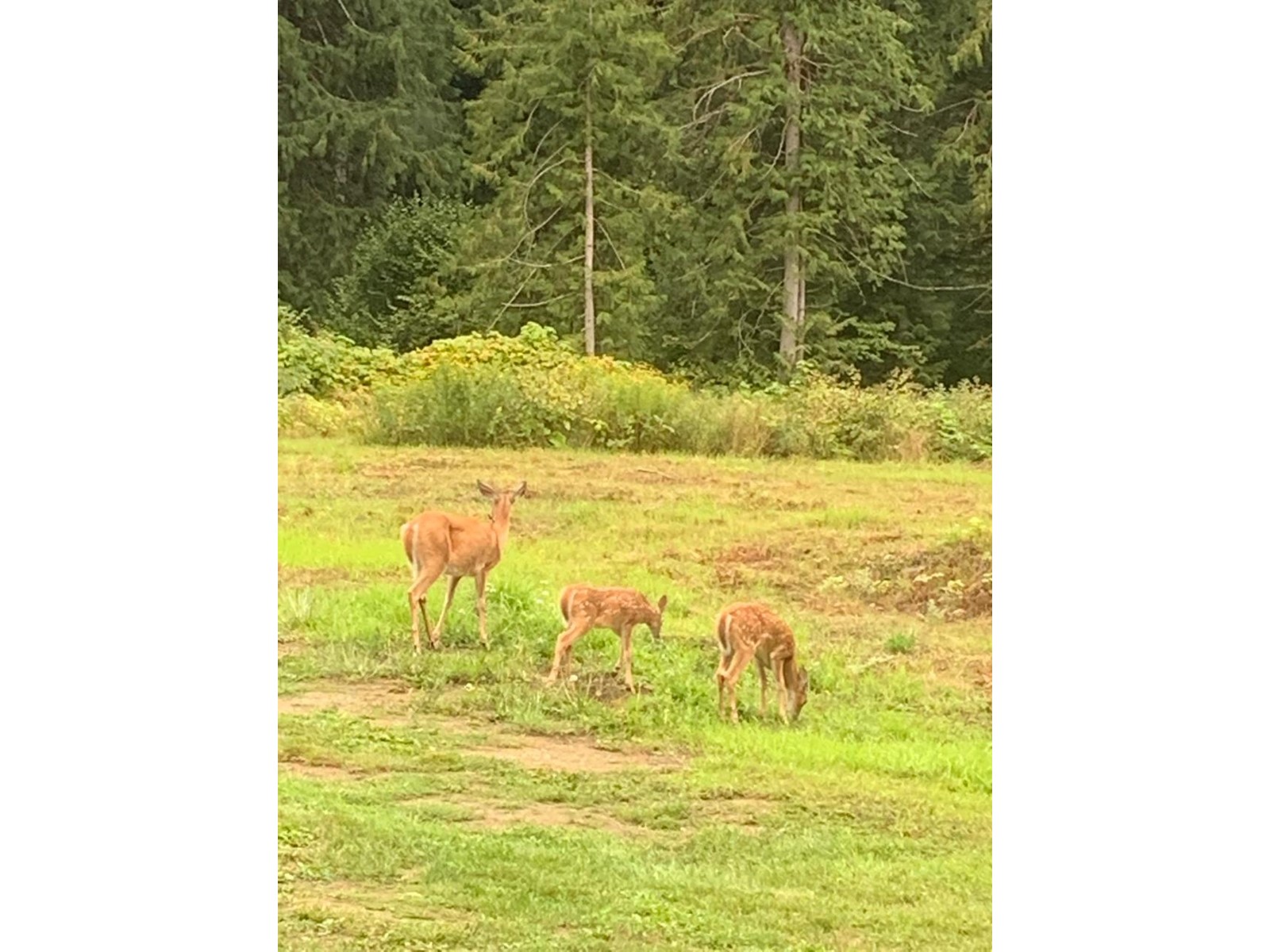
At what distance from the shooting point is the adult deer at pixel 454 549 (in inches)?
255

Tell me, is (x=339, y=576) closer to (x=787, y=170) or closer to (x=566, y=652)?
(x=566, y=652)

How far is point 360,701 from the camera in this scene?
646 cm

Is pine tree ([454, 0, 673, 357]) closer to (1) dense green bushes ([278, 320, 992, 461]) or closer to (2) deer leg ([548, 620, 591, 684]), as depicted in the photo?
(1) dense green bushes ([278, 320, 992, 461])

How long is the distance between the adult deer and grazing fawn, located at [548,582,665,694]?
292 mm

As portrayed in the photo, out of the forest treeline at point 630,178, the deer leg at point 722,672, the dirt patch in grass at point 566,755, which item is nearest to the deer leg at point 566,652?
the dirt patch in grass at point 566,755

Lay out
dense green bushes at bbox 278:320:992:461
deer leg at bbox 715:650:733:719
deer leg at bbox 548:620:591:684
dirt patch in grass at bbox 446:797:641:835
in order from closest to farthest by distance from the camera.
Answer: dirt patch in grass at bbox 446:797:641:835 < deer leg at bbox 715:650:733:719 < deer leg at bbox 548:620:591:684 < dense green bushes at bbox 278:320:992:461

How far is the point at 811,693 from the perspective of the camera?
628cm

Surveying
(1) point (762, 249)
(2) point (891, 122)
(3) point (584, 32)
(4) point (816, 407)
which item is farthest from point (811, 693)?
(3) point (584, 32)

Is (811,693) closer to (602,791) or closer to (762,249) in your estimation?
(602,791)

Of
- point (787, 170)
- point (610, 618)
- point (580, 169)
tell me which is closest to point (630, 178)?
point (580, 169)

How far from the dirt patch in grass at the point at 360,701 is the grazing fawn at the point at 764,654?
109 centimetres

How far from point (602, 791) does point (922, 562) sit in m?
1.30

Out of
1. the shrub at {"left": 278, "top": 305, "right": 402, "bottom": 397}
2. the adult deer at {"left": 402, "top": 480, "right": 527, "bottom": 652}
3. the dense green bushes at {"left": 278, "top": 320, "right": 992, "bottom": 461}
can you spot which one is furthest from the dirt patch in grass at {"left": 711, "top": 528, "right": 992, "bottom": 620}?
the shrub at {"left": 278, "top": 305, "right": 402, "bottom": 397}

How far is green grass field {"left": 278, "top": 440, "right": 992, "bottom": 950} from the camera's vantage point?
239 inches
